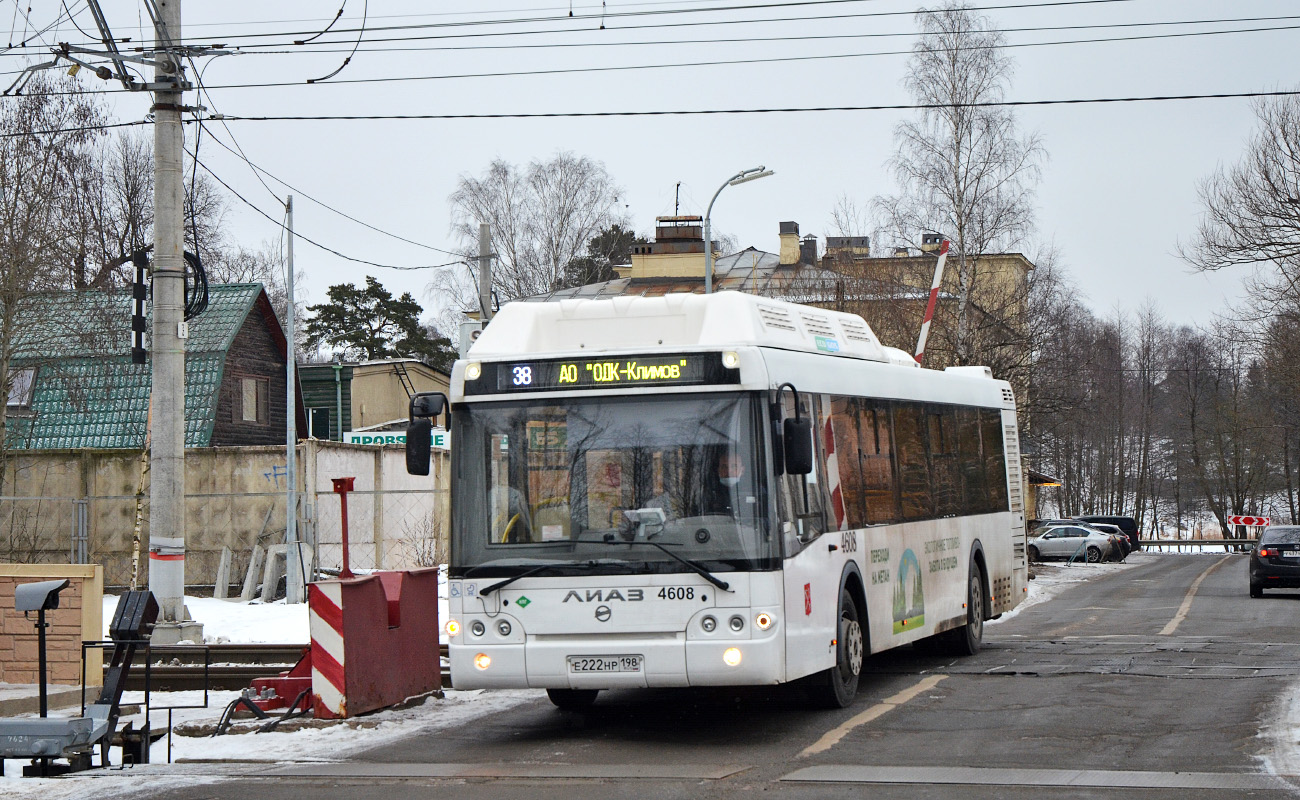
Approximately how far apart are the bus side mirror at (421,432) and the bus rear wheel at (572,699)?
7.61 ft

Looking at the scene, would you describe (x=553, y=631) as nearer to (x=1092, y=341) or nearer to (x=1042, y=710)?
(x=1042, y=710)

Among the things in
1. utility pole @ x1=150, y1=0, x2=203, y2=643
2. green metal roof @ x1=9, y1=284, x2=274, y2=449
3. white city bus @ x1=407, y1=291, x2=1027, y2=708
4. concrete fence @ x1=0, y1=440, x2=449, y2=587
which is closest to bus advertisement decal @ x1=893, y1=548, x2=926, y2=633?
white city bus @ x1=407, y1=291, x2=1027, y2=708

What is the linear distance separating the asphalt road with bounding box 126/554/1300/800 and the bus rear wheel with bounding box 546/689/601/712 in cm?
17

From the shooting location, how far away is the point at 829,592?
35.7 feet

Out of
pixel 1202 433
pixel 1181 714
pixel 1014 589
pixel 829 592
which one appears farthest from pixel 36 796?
pixel 1202 433

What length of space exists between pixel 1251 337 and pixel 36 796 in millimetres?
34018

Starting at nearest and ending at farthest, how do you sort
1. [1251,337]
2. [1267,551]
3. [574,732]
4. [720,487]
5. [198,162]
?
[720,487] → [574,732] → [198,162] → [1267,551] → [1251,337]

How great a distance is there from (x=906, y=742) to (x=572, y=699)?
3042 mm

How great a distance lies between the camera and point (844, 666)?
11.2m

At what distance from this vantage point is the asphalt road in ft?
26.8

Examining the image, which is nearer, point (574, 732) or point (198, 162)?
point (574, 732)

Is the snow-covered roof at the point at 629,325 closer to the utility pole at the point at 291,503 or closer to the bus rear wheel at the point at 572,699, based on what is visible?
the bus rear wheel at the point at 572,699

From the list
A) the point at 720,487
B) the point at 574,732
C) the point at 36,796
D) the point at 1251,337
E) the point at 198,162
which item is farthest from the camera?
the point at 1251,337

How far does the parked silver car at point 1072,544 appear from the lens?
159 ft
